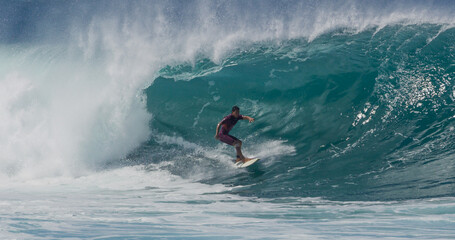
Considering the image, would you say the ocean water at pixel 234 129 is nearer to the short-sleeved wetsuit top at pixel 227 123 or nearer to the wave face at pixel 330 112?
the wave face at pixel 330 112

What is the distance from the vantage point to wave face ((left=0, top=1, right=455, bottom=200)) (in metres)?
7.84

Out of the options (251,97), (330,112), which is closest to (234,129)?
(251,97)

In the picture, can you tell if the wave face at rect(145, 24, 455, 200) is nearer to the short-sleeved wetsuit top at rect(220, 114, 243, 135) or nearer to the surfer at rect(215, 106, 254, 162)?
the surfer at rect(215, 106, 254, 162)

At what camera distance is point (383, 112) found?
9141mm

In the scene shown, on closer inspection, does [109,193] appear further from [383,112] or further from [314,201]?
[383,112]

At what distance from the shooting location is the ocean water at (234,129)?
17.4ft

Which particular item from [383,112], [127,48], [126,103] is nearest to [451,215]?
[383,112]

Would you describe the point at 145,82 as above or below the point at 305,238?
above

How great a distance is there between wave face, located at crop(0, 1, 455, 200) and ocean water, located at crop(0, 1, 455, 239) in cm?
4

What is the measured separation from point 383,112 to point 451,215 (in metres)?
4.54

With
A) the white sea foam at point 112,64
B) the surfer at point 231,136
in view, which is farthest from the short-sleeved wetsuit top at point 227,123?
the white sea foam at point 112,64

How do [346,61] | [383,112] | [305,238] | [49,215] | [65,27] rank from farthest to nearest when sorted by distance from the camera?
[65,27] → [346,61] → [383,112] → [49,215] → [305,238]

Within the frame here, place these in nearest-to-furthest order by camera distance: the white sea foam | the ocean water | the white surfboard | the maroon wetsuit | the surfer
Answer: the ocean water < the white surfboard < the surfer < the maroon wetsuit < the white sea foam

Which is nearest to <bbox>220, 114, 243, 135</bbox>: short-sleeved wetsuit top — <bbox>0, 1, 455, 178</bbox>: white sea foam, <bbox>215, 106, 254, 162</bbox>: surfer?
<bbox>215, 106, 254, 162</bbox>: surfer
